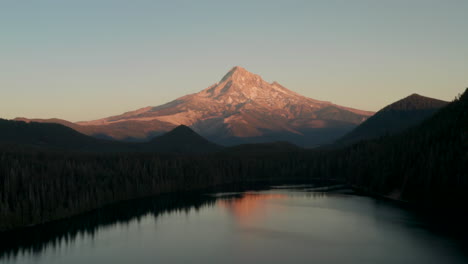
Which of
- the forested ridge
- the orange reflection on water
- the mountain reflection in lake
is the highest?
the forested ridge

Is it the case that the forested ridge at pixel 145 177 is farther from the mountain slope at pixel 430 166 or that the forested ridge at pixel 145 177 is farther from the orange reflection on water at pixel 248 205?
the orange reflection on water at pixel 248 205

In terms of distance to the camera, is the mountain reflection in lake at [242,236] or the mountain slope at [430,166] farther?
the mountain slope at [430,166]

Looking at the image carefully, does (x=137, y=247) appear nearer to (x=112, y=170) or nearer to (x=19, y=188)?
(x=19, y=188)

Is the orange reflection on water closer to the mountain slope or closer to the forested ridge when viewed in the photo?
the forested ridge

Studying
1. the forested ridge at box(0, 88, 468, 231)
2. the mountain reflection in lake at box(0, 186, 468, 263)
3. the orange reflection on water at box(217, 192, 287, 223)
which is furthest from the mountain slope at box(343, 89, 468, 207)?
the orange reflection on water at box(217, 192, 287, 223)

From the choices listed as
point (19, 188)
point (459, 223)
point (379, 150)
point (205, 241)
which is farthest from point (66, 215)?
point (379, 150)

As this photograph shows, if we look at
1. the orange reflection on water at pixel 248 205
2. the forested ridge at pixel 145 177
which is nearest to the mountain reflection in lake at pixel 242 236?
the orange reflection on water at pixel 248 205
